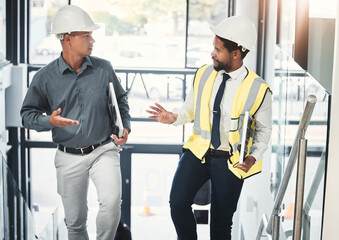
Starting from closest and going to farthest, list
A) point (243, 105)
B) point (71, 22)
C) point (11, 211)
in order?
point (243, 105) → point (11, 211) → point (71, 22)

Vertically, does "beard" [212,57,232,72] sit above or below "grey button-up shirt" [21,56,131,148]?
above

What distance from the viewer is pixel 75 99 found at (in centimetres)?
455

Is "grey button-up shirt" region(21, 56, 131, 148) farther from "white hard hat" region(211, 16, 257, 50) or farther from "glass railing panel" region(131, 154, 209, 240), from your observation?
"glass railing panel" region(131, 154, 209, 240)

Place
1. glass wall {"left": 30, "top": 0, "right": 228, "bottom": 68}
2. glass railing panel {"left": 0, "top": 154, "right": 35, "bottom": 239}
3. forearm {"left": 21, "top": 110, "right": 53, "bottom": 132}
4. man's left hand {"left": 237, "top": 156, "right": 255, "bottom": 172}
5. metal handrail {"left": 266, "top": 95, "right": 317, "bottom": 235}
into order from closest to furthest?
metal handrail {"left": 266, "top": 95, "right": 317, "bottom": 235} < man's left hand {"left": 237, "top": 156, "right": 255, "bottom": 172} < glass railing panel {"left": 0, "top": 154, "right": 35, "bottom": 239} < forearm {"left": 21, "top": 110, "right": 53, "bottom": 132} < glass wall {"left": 30, "top": 0, "right": 228, "bottom": 68}

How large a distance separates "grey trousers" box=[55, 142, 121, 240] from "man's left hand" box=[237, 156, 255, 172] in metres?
Answer: 1.01

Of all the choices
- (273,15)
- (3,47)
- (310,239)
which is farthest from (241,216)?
(310,239)

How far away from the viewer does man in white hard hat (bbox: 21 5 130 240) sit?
4.50 metres

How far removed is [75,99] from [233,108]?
115cm

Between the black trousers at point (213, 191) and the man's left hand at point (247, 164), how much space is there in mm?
200

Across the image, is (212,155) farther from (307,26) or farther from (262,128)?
(307,26)

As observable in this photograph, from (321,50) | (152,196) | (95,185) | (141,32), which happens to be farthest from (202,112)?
(152,196)

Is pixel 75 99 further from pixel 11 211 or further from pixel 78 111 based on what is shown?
pixel 11 211

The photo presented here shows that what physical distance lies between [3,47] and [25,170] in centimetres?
182

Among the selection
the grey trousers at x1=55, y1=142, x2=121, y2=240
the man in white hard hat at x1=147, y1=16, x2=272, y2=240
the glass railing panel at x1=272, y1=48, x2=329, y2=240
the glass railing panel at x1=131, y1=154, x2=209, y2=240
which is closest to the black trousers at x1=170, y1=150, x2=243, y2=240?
the man in white hard hat at x1=147, y1=16, x2=272, y2=240
